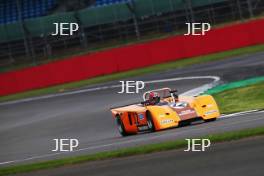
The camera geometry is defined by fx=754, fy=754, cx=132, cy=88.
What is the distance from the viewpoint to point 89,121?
71.5 ft

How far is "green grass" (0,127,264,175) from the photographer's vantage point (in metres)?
11.9

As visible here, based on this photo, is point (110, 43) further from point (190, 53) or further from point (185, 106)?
point (185, 106)

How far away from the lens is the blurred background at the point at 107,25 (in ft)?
123

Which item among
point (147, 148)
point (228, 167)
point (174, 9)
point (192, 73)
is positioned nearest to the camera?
point (228, 167)

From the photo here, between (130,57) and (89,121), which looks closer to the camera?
(89,121)

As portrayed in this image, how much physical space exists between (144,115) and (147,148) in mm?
4261

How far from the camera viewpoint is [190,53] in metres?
35.6

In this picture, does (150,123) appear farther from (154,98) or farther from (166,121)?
(154,98)

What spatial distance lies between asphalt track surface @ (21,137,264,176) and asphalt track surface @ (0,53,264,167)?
87.1 inches

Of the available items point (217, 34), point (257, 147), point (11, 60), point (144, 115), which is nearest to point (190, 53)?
point (217, 34)

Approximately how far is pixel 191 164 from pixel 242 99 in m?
10.3

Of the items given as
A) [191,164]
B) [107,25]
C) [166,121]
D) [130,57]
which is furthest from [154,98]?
[107,25]

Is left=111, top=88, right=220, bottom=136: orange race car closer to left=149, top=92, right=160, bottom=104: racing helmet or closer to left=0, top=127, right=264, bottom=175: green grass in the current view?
left=149, top=92, right=160, bottom=104: racing helmet

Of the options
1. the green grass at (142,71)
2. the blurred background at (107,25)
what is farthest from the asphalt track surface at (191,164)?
the blurred background at (107,25)
